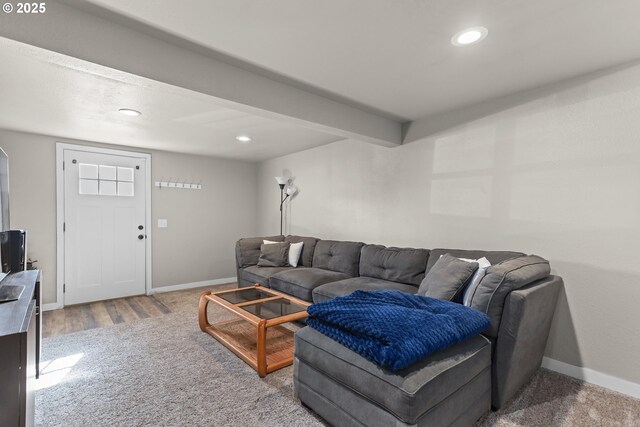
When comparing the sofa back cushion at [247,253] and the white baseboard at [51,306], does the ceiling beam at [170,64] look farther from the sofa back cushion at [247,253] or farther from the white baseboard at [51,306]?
the white baseboard at [51,306]

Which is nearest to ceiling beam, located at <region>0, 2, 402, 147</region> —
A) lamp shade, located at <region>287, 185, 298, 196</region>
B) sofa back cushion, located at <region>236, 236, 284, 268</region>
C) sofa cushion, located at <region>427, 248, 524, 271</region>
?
sofa cushion, located at <region>427, 248, 524, 271</region>

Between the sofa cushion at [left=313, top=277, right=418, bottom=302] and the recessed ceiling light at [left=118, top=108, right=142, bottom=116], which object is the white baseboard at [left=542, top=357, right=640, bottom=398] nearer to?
the sofa cushion at [left=313, top=277, right=418, bottom=302]

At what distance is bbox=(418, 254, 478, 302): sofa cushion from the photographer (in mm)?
2072

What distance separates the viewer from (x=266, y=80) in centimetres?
234

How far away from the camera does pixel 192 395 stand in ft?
6.58

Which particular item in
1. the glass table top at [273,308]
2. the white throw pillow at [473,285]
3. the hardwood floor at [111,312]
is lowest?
the hardwood floor at [111,312]

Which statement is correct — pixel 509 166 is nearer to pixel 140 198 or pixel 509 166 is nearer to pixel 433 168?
pixel 433 168

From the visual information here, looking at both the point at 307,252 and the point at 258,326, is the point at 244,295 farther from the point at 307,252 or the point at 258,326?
the point at 307,252

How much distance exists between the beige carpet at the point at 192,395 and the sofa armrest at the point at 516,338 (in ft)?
0.53

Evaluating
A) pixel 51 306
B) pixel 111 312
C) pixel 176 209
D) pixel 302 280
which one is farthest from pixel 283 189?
pixel 51 306

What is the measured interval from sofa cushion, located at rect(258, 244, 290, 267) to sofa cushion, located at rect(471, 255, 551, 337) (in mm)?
2624

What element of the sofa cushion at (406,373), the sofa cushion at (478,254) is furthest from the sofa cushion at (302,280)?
the sofa cushion at (406,373)

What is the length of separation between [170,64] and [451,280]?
2380 millimetres

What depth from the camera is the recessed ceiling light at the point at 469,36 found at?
5.62 ft
